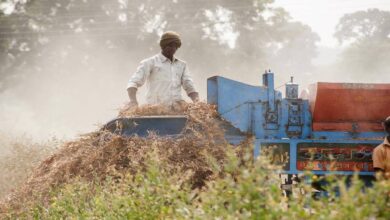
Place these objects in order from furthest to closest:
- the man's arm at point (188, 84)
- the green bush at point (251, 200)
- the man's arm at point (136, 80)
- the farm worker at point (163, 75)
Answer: the man's arm at point (188, 84)
the farm worker at point (163, 75)
the man's arm at point (136, 80)
the green bush at point (251, 200)

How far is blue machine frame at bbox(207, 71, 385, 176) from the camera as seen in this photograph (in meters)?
7.39

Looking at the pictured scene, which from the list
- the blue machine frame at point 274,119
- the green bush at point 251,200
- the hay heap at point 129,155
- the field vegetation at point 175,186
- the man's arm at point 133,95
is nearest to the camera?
the green bush at point 251,200

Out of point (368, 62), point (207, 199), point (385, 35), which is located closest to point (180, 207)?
point (207, 199)

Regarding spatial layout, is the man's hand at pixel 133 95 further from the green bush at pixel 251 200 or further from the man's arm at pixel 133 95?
the green bush at pixel 251 200

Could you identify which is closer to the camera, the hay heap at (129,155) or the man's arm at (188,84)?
the hay heap at (129,155)

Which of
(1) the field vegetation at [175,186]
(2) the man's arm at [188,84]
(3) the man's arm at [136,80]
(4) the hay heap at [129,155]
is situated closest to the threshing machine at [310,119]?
(4) the hay heap at [129,155]

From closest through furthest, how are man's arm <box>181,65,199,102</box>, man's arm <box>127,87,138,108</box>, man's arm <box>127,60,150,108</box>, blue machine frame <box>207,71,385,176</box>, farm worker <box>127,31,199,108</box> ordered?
blue machine frame <box>207,71,385,176</box> < man's arm <box>127,87,138,108</box> < man's arm <box>127,60,150,108</box> < farm worker <box>127,31,199,108</box> < man's arm <box>181,65,199,102</box>

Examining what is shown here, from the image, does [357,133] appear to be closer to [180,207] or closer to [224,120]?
[224,120]

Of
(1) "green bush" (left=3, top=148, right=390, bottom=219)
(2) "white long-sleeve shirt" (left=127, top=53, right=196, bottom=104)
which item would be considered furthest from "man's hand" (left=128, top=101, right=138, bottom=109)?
(1) "green bush" (left=3, top=148, right=390, bottom=219)

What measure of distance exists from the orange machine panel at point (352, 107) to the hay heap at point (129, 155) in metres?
1.79

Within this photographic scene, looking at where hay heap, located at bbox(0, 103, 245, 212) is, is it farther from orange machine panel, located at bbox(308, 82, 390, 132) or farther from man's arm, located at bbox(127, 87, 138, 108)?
orange machine panel, located at bbox(308, 82, 390, 132)

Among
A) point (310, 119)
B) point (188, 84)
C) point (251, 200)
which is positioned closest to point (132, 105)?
point (188, 84)

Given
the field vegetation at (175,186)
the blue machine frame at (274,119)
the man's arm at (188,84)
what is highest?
the man's arm at (188,84)

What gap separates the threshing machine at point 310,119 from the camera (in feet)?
24.3
